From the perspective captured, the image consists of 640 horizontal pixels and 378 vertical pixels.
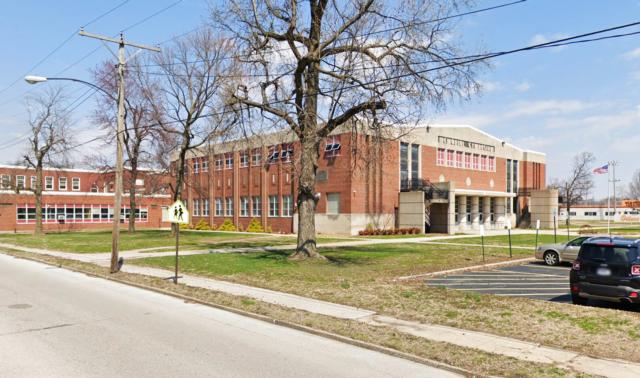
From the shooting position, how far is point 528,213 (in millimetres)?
57125

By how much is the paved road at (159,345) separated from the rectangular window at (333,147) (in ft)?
100

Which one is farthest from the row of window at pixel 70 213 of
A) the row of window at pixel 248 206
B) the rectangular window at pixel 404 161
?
Answer: the rectangular window at pixel 404 161

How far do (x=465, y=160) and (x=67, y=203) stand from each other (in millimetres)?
50085

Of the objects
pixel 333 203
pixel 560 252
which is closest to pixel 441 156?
pixel 333 203

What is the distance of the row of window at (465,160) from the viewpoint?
48.6 metres

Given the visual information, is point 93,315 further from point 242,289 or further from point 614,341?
point 614,341

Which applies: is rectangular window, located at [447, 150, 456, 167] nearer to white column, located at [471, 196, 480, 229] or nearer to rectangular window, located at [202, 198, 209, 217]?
white column, located at [471, 196, 480, 229]

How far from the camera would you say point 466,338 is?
27.6 ft

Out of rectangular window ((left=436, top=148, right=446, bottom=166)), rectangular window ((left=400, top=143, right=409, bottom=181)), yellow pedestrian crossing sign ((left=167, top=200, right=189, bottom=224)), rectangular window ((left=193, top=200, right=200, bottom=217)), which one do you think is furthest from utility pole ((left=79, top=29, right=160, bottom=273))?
rectangular window ((left=193, top=200, right=200, bottom=217))

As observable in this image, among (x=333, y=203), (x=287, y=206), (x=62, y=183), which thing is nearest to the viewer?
(x=333, y=203)

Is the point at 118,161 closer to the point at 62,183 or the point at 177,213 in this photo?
the point at 177,213

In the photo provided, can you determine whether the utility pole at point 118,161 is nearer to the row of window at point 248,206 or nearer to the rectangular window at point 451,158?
the row of window at point 248,206

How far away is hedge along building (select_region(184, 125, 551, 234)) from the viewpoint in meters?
41.8

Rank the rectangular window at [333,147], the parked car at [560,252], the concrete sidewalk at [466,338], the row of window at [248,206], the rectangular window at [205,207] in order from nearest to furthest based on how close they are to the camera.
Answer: the concrete sidewalk at [466,338], the parked car at [560,252], the rectangular window at [333,147], the row of window at [248,206], the rectangular window at [205,207]
